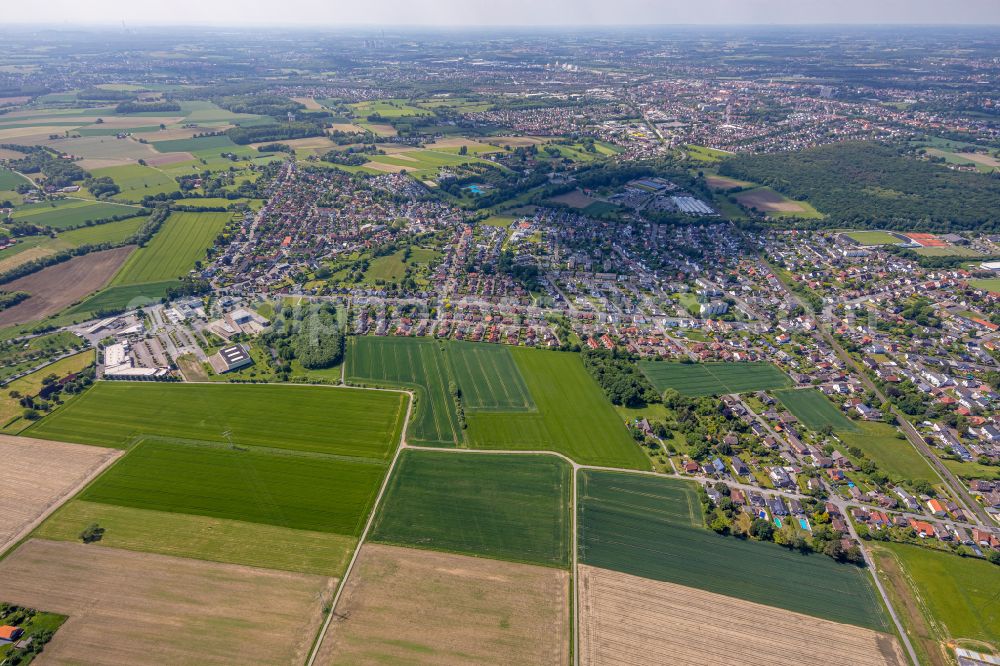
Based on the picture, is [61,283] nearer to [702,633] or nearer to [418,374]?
[418,374]

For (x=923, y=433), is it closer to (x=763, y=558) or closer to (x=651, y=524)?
(x=763, y=558)

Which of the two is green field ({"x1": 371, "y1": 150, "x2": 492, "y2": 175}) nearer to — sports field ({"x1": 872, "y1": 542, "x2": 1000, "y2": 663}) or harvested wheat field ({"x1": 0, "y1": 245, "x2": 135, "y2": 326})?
harvested wheat field ({"x1": 0, "y1": 245, "x2": 135, "y2": 326})

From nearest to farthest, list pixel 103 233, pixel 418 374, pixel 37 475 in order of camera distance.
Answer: pixel 37 475 < pixel 418 374 < pixel 103 233

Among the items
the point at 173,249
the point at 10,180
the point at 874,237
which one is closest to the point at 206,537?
the point at 173,249

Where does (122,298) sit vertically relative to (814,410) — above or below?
above

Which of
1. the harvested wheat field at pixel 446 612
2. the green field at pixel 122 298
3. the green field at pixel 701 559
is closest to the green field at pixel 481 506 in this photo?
the harvested wheat field at pixel 446 612

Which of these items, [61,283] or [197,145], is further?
[197,145]

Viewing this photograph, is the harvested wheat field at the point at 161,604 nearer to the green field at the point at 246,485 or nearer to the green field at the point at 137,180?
the green field at the point at 246,485
